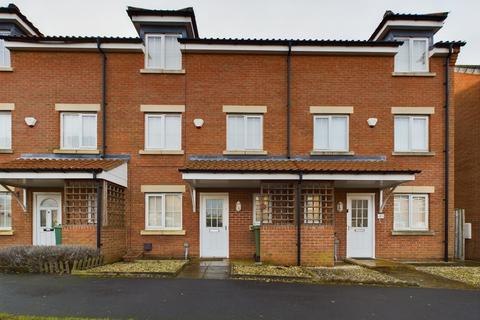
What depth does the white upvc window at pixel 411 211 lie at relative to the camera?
14.2 metres

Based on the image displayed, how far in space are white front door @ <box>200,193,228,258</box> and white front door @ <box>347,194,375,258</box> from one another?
4681 millimetres

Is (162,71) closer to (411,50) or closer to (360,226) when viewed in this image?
(360,226)

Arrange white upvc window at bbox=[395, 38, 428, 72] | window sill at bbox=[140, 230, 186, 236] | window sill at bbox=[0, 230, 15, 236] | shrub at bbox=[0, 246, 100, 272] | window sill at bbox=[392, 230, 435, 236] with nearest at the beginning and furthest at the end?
shrub at bbox=[0, 246, 100, 272]
window sill at bbox=[0, 230, 15, 236]
window sill at bbox=[140, 230, 186, 236]
window sill at bbox=[392, 230, 435, 236]
white upvc window at bbox=[395, 38, 428, 72]

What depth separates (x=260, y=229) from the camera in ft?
40.5

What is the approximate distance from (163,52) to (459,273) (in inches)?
496

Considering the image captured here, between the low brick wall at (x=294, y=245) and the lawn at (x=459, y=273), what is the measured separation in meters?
2.98

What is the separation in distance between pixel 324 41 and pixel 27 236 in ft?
43.3

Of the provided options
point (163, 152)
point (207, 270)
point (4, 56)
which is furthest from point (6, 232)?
point (207, 270)

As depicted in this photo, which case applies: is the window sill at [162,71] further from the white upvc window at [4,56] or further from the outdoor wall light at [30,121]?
the white upvc window at [4,56]

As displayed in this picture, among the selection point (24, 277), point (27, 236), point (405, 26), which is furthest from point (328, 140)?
point (27, 236)

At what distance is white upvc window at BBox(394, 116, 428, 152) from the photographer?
1445 cm

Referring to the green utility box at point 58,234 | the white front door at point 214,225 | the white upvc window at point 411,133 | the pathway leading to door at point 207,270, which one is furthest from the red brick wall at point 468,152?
the green utility box at point 58,234

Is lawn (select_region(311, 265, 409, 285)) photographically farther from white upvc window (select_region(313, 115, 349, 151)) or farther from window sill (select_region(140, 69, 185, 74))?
window sill (select_region(140, 69, 185, 74))

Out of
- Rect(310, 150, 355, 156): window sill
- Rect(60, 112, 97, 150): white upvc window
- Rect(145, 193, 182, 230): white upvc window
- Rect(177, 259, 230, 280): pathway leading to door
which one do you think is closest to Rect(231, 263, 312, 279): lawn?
Rect(177, 259, 230, 280): pathway leading to door
